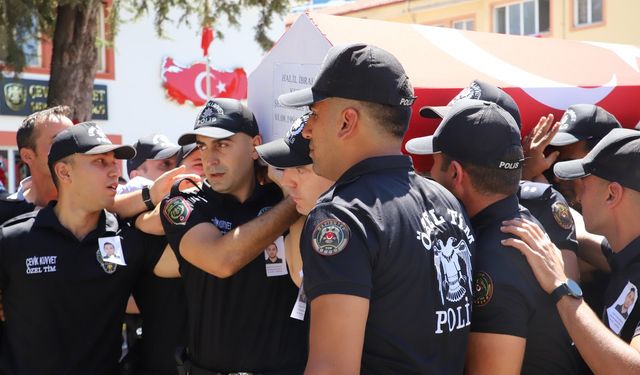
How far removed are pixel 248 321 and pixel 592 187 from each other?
1348mm

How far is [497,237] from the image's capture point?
2146mm

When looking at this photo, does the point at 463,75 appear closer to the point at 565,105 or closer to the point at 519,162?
the point at 565,105

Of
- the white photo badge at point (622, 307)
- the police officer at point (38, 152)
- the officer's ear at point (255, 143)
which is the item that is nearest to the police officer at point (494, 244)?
the white photo badge at point (622, 307)

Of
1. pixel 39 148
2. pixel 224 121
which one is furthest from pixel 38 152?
pixel 224 121

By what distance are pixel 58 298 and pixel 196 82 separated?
11.8 m

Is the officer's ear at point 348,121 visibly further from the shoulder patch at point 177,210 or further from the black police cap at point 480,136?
the shoulder patch at point 177,210

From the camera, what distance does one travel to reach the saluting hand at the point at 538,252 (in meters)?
2.09

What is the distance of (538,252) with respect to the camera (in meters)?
2.10

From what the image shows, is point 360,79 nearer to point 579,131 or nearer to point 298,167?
point 298,167

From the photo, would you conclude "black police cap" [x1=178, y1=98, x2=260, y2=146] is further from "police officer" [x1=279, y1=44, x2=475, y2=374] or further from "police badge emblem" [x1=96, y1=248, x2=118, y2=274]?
"police officer" [x1=279, y1=44, x2=475, y2=374]

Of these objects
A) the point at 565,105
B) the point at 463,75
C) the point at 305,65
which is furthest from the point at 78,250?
the point at 565,105

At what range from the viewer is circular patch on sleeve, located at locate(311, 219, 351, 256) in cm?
173

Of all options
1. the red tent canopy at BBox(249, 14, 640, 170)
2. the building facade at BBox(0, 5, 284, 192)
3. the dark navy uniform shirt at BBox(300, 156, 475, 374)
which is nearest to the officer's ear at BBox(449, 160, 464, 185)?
the dark navy uniform shirt at BBox(300, 156, 475, 374)

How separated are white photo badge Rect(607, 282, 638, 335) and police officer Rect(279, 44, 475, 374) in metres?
0.57
